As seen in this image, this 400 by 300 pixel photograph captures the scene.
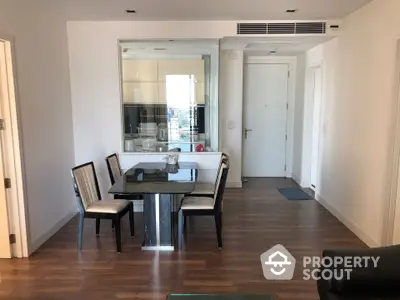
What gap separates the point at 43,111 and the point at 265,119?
173 inches

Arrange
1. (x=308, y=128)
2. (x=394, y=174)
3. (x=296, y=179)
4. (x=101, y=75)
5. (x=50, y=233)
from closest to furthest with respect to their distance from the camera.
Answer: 1. (x=394, y=174)
2. (x=50, y=233)
3. (x=101, y=75)
4. (x=308, y=128)
5. (x=296, y=179)

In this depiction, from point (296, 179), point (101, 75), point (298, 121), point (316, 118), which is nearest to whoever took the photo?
point (101, 75)

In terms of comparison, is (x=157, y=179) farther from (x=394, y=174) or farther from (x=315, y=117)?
(x=315, y=117)

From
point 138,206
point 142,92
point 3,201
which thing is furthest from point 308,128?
point 3,201

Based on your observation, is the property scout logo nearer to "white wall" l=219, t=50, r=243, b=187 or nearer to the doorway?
the doorway

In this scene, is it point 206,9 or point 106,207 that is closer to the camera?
point 106,207

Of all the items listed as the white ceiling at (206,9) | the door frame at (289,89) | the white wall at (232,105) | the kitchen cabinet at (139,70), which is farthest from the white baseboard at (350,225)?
the kitchen cabinet at (139,70)

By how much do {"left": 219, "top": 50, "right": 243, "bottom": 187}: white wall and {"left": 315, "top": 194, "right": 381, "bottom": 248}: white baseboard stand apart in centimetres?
167

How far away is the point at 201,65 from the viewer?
207 inches

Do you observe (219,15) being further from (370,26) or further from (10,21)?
(10,21)

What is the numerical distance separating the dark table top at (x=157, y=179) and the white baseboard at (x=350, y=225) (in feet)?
6.68

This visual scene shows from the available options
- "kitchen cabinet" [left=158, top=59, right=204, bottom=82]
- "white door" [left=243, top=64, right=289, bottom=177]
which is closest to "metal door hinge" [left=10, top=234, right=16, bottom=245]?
"kitchen cabinet" [left=158, top=59, right=204, bottom=82]

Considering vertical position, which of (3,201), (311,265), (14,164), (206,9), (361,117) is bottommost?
(311,265)

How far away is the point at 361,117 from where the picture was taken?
3.90 metres
